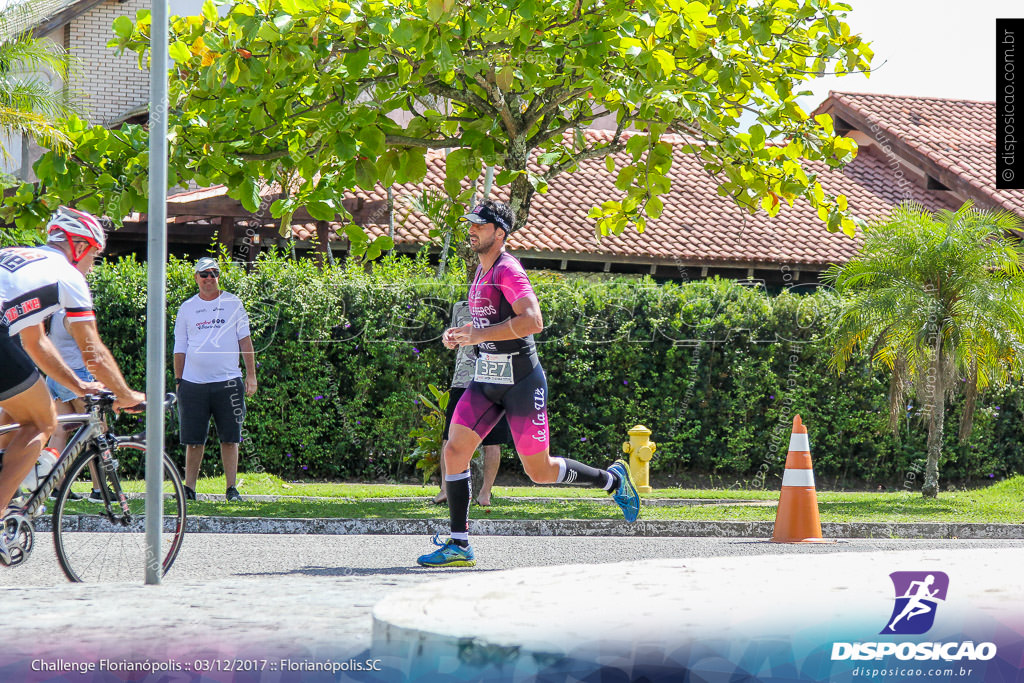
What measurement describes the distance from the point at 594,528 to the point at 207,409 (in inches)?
144

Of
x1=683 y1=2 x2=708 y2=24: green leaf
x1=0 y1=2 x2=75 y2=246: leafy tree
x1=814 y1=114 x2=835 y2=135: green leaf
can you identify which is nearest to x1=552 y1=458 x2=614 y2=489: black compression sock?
x1=683 y1=2 x2=708 y2=24: green leaf

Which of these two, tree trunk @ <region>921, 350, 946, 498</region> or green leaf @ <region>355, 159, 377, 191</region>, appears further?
tree trunk @ <region>921, 350, 946, 498</region>

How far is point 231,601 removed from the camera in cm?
458

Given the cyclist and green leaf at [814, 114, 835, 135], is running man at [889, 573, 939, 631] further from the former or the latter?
green leaf at [814, 114, 835, 135]

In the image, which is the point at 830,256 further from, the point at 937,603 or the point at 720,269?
the point at 937,603

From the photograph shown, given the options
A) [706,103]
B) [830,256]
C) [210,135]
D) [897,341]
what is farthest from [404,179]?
[830,256]

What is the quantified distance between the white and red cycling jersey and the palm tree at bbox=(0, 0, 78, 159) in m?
13.6

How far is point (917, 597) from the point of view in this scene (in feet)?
11.4

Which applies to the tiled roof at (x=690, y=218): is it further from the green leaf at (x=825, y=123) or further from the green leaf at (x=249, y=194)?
the green leaf at (x=249, y=194)

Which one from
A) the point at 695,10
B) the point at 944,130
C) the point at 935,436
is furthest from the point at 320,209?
the point at 944,130

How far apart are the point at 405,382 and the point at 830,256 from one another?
1266 cm

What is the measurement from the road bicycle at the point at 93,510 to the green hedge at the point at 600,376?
25.9ft

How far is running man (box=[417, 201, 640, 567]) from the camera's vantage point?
272 inches

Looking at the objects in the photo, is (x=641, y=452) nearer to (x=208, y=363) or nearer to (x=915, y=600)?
(x=208, y=363)
